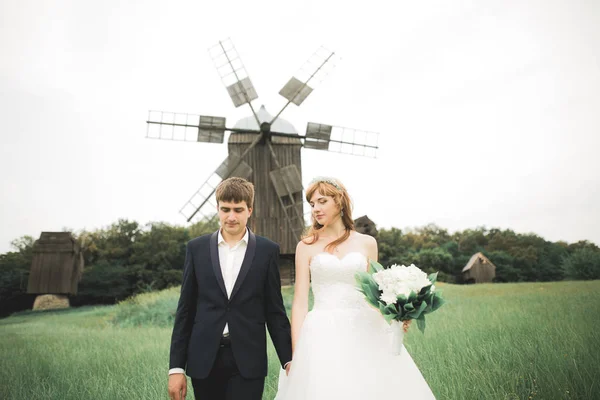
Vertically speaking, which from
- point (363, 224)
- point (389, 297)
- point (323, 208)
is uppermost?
point (363, 224)

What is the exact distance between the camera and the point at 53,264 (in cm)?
1427

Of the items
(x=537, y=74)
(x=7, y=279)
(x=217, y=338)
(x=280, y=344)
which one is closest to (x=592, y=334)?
(x=280, y=344)

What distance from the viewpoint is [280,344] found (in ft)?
7.28

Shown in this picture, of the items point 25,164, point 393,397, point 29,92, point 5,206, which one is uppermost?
point 29,92

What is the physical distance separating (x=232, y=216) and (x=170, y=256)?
1954cm

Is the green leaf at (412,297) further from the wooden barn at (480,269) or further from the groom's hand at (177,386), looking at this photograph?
the wooden barn at (480,269)

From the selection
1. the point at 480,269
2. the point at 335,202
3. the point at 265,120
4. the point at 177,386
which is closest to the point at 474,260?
the point at 480,269

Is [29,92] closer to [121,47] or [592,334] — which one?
[121,47]

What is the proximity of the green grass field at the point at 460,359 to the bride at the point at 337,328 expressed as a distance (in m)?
1.44

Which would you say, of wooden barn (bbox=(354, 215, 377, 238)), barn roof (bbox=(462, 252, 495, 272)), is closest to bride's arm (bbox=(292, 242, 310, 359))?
wooden barn (bbox=(354, 215, 377, 238))

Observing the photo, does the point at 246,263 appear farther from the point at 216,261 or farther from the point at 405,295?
the point at 405,295

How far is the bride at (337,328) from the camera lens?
6.92 feet

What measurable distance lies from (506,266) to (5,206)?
18059mm

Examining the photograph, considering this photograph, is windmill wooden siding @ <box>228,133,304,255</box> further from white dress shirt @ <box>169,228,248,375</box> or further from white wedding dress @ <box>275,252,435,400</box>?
white dress shirt @ <box>169,228,248,375</box>
